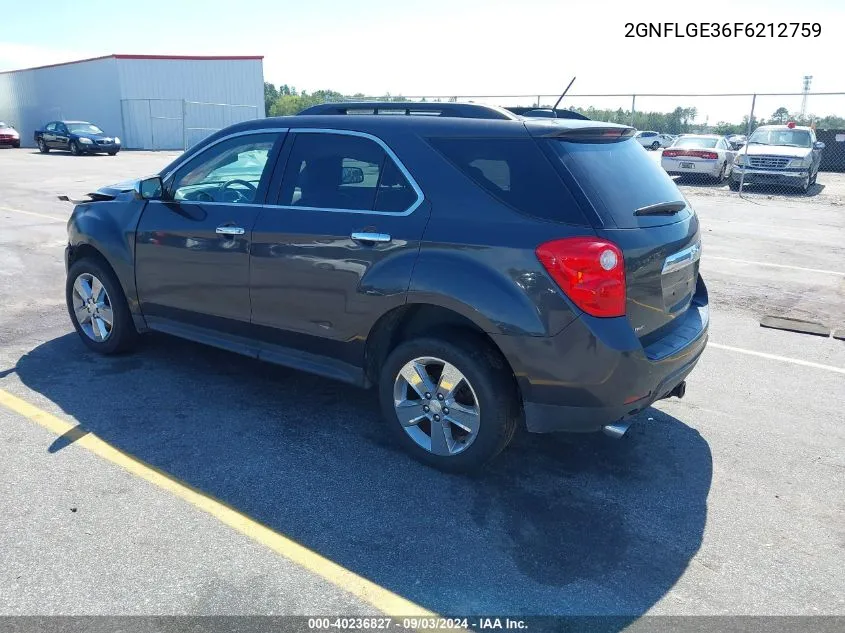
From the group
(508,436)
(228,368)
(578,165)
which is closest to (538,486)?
(508,436)

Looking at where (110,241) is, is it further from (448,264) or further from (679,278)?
(679,278)

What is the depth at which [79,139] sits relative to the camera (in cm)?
2875

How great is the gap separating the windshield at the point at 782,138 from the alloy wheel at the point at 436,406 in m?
17.9

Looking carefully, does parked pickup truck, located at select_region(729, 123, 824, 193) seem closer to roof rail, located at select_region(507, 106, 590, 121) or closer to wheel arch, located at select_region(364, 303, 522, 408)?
roof rail, located at select_region(507, 106, 590, 121)

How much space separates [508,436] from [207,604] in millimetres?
1612

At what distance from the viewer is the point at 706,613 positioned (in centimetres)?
265

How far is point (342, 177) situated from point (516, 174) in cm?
108

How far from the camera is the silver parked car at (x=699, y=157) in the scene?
62.8ft

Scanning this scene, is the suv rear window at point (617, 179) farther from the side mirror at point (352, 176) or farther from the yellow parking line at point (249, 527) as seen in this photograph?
the yellow parking line at point (249, 527)

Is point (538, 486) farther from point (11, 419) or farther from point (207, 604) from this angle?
point (11, 419)

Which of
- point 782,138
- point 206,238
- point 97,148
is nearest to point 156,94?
point 97,148

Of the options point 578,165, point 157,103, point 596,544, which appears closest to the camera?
point 596,544

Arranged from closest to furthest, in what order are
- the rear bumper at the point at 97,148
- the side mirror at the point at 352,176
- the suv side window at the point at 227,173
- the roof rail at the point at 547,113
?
the side mirror at the point at 352,176, the roof rail at the point at 547,113, the suv side window at the point at 227,173, the rear bumper at the point at 97,148

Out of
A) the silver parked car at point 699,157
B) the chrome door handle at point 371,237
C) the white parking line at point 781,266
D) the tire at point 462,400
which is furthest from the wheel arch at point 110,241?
the silver parked car at point 699,157
